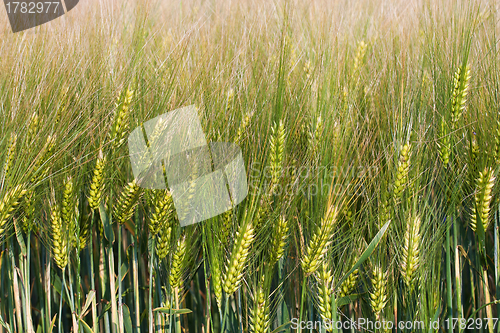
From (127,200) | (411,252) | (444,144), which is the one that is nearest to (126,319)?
(127,200)

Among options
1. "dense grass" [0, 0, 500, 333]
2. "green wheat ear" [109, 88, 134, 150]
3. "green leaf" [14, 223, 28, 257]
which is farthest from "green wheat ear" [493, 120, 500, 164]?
"green leaf" [14, 223, 28, 257]

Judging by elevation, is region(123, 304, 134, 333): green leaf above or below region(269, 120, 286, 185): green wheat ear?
below

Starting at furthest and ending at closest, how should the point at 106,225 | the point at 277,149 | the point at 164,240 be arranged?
the point at 106,225 → the point at 164,240 → the point at 277,149

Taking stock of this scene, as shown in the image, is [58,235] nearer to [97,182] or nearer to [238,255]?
[97,182]

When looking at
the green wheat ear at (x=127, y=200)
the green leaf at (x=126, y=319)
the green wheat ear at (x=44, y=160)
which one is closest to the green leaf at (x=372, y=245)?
the green wheat ear at (x=127, y=200)

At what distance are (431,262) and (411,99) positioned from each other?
0.42m

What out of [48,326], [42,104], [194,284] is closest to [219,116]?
[42,104]

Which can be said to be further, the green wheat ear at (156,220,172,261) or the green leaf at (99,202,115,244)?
the green leaf at (99,202,115,244)

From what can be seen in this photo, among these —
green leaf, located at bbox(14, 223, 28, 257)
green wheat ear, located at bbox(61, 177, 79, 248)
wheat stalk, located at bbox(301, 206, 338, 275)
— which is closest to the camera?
wheat stalk, located at bbox(301, 206, 338, 275)

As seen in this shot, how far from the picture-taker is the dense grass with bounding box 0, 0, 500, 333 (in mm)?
813

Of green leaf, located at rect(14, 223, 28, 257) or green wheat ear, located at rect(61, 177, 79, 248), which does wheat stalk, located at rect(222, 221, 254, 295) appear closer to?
green wheat ear, located at rect(61, 177, 79, 248)

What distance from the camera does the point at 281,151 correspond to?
778mm

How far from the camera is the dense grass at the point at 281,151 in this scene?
0.81 meters

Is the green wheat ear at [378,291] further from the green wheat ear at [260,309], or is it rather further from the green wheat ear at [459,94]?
the green wheat ear at [459,94]
